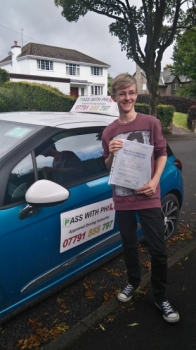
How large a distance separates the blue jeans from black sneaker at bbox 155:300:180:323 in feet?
0.15

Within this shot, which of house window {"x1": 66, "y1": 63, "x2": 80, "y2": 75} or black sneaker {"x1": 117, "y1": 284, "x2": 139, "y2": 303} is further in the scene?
house window {"x1": 66, "y1": 63, "x2": 80, "y2": 75}

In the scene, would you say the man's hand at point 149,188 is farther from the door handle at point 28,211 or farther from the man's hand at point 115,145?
the door handle at point 28,211

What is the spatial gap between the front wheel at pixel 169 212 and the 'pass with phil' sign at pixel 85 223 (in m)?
0.91

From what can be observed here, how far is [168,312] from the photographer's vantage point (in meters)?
2.20

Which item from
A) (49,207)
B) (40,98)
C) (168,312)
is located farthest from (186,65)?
(49,207)

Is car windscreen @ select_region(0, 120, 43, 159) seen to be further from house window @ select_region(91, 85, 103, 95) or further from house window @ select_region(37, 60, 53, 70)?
house window @ select_region(91, 85, 103, 95)

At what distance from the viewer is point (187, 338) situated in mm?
2062

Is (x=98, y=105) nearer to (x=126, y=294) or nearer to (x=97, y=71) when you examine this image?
(x=126, y=294)

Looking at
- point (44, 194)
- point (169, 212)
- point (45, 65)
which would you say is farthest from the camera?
point (45, 65)

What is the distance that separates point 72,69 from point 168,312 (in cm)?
3862

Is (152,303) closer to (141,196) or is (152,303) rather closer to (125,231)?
(125,231)

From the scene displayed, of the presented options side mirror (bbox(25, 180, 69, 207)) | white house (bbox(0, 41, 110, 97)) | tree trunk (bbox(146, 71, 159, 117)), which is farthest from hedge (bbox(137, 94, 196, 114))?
side mirror (bbox(25, 180, 69, 207))

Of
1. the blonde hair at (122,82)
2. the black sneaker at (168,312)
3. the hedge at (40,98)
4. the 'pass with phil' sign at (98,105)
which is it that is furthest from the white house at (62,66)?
the black sneaker at (168,312)

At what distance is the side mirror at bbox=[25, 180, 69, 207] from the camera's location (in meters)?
1.82
